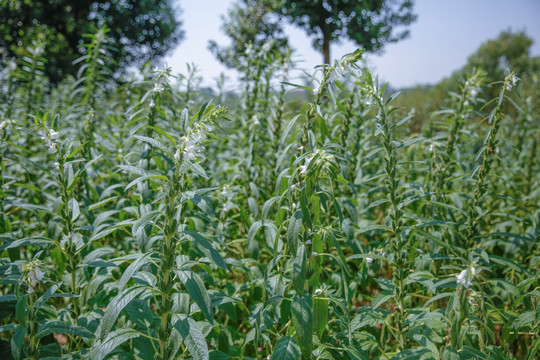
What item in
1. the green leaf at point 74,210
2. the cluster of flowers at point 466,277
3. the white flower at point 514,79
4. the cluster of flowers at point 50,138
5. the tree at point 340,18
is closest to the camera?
the cluster of flowers at point 466,277

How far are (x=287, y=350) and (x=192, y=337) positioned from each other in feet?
1.40

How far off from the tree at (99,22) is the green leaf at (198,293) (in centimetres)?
1758

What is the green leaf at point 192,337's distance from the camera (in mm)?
1327

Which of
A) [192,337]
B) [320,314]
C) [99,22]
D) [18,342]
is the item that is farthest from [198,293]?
[99,22]

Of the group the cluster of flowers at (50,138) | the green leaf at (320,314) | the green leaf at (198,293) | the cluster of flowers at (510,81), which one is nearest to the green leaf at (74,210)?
the cluster of flowers at (50,138)

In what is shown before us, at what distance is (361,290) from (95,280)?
1936 millimetres

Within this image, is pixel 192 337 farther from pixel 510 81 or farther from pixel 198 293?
pixel 510 81

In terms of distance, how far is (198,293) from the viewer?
139 cm

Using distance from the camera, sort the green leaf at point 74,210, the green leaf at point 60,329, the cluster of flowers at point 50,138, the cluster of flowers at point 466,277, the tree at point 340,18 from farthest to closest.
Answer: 1. the tree at point 340,18
2. the green leaf at point 74,210
3. the cluster of flowers at point 50,138
4. the green leaf at point 60,329
5. the cluster of flowers at point 466,277

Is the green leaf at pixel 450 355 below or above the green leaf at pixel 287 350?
below

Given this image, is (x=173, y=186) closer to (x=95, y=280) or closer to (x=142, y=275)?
(x=142, y=275)

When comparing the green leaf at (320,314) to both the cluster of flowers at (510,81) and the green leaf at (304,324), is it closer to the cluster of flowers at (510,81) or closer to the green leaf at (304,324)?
the green leaf at (304,324)

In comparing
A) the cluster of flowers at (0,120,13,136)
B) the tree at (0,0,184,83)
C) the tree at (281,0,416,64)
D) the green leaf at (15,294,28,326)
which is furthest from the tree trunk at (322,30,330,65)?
the green leaf at (15,294,28,326)

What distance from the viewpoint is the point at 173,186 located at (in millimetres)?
1462
